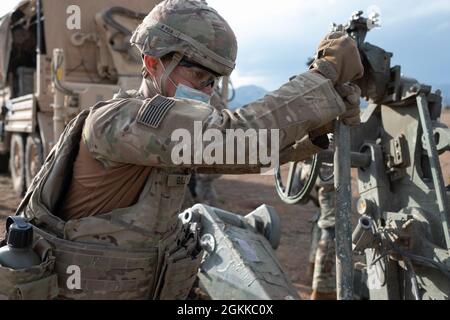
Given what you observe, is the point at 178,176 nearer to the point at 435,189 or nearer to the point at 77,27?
the point at 435,189

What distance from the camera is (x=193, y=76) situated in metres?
1.73

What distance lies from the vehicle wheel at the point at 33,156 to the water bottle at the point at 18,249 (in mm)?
6096

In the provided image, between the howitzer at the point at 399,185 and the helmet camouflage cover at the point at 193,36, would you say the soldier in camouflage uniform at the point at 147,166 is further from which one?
the howitzer at the point at 399,185

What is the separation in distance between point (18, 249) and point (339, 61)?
1242 mm

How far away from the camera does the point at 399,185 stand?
327 centimetres

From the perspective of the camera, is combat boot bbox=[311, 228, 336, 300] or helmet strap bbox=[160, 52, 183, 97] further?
combat boot bbox=[311, 228, 336, 300]

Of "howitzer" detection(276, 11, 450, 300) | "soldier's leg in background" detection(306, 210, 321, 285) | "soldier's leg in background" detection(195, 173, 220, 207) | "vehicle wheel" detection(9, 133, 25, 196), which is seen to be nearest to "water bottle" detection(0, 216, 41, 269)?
"howitzer" detection(276, 11, 450, 300)

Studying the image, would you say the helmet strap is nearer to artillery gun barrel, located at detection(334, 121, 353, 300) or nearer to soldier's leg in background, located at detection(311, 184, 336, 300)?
artillery gun barrel, located at detection(334, 121, 353, 300)

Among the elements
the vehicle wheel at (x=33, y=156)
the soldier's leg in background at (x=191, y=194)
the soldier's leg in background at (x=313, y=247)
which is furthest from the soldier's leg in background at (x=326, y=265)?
the vehicle wheel at (x=33, y=156)

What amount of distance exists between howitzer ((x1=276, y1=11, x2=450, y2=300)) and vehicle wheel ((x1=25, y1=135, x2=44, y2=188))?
5.18 m

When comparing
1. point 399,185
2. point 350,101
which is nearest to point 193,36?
point 350,101

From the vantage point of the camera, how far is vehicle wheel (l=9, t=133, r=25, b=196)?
8273mm
